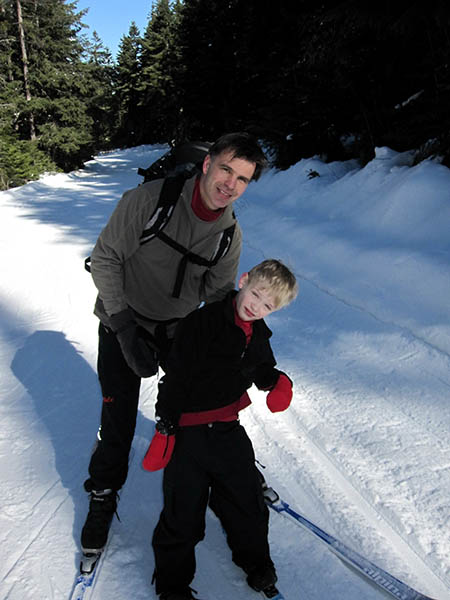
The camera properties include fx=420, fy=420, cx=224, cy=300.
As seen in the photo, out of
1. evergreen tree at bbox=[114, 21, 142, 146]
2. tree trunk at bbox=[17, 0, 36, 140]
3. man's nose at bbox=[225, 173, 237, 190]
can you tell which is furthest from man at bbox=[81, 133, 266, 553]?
evergreen tree at bbox=[114, 21, 142, 146]

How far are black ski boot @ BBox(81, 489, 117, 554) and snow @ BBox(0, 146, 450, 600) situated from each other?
0.09 meters

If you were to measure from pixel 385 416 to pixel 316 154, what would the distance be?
10195 millimetres

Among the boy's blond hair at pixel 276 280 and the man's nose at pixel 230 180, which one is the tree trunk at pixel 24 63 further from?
the boy's blond hair at pixel 276 280

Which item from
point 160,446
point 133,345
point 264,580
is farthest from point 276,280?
point 264,580

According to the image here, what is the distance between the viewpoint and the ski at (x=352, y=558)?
2.00 metres

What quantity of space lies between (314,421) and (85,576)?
1855 millimetres

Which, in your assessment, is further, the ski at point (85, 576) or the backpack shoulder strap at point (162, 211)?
the backpack shoulder strap at point (162, 211)

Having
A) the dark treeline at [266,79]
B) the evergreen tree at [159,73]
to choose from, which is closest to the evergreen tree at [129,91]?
the evergreen tree at [159,73]

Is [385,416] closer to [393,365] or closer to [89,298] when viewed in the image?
[393,365]

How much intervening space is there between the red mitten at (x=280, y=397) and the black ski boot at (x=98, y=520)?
1.15m

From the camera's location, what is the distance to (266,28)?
489 inches

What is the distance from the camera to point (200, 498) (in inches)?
78.5

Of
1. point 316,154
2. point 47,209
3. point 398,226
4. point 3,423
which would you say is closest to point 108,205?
point 47,209

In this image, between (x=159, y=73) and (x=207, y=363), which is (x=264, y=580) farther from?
(x=159, y=73)
